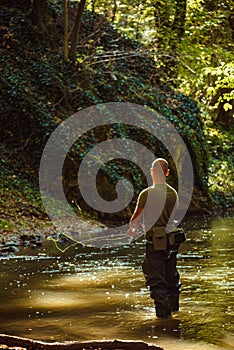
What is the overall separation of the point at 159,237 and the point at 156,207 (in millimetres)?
382

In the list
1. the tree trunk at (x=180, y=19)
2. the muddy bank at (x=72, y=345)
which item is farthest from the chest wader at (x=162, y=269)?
the tree trunk at (x=180, y=19)

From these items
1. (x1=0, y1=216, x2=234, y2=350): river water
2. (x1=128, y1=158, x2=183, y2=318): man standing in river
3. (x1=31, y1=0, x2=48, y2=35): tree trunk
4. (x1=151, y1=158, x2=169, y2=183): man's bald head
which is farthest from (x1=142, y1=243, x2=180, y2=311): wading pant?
(x1=31, y1=0, x2=48, y2=35): tree trunk

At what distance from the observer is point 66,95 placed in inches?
864

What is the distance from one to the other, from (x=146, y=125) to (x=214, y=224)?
444cm

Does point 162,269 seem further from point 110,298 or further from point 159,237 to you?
point 110,298

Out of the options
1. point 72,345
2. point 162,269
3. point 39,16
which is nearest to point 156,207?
point 162,269

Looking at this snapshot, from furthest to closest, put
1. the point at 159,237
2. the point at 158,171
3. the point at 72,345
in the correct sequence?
the point at 158,171 < the point at 159,237 < the point at 72,345

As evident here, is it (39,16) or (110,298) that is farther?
(39,16)

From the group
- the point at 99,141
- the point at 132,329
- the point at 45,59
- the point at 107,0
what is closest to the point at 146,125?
the point at 99,141

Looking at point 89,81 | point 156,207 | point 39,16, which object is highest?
point 39,16

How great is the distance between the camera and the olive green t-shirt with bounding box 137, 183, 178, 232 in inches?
332

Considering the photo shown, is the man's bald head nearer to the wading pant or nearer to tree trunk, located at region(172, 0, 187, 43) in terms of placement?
the wading pant

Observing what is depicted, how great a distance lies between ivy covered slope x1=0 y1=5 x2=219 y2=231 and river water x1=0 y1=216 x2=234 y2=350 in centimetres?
473

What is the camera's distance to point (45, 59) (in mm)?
22203
